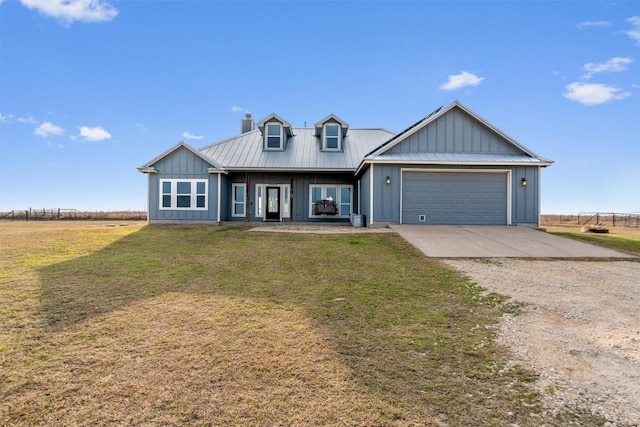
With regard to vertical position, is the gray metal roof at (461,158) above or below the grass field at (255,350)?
above

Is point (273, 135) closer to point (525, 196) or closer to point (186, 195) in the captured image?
point (186, 195)

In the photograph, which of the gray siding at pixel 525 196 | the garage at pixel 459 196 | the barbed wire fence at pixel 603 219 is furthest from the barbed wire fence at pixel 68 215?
the barbed wire fence at pixel 603 219

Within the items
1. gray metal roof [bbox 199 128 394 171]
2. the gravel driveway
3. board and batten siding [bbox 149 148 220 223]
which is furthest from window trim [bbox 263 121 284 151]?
the gravel driveway

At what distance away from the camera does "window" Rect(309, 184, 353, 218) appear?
58.7 ft

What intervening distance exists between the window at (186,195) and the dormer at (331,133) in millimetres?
6945

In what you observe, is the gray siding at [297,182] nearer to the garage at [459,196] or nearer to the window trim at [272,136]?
the window trim at [272,136]

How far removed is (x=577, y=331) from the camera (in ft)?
13.5

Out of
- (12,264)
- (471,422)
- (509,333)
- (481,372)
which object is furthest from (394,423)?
(12,264)

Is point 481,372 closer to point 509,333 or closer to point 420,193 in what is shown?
point 509,333

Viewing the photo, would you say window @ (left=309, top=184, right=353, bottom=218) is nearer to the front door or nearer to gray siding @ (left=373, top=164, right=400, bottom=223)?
the front door

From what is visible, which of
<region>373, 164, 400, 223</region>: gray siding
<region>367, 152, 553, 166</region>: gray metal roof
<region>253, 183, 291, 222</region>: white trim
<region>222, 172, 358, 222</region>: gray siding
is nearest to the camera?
<region>367, 152, 553, 166</region>: gray metal roof

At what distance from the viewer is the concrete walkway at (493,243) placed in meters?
8.94

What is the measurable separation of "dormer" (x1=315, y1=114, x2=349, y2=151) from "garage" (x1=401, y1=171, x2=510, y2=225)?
6063mm

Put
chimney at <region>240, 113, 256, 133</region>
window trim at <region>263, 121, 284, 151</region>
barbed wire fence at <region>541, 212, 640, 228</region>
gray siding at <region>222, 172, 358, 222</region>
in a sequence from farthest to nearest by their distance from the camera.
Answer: barbed wire fence at <region>541, 212, 640, 228</region>
chimney at <region>240, 113, 256, 133</region>
window trim at <region>263, 121, 284, 151</region>
gray siding at <region>222, 172, 358, 222</region>
